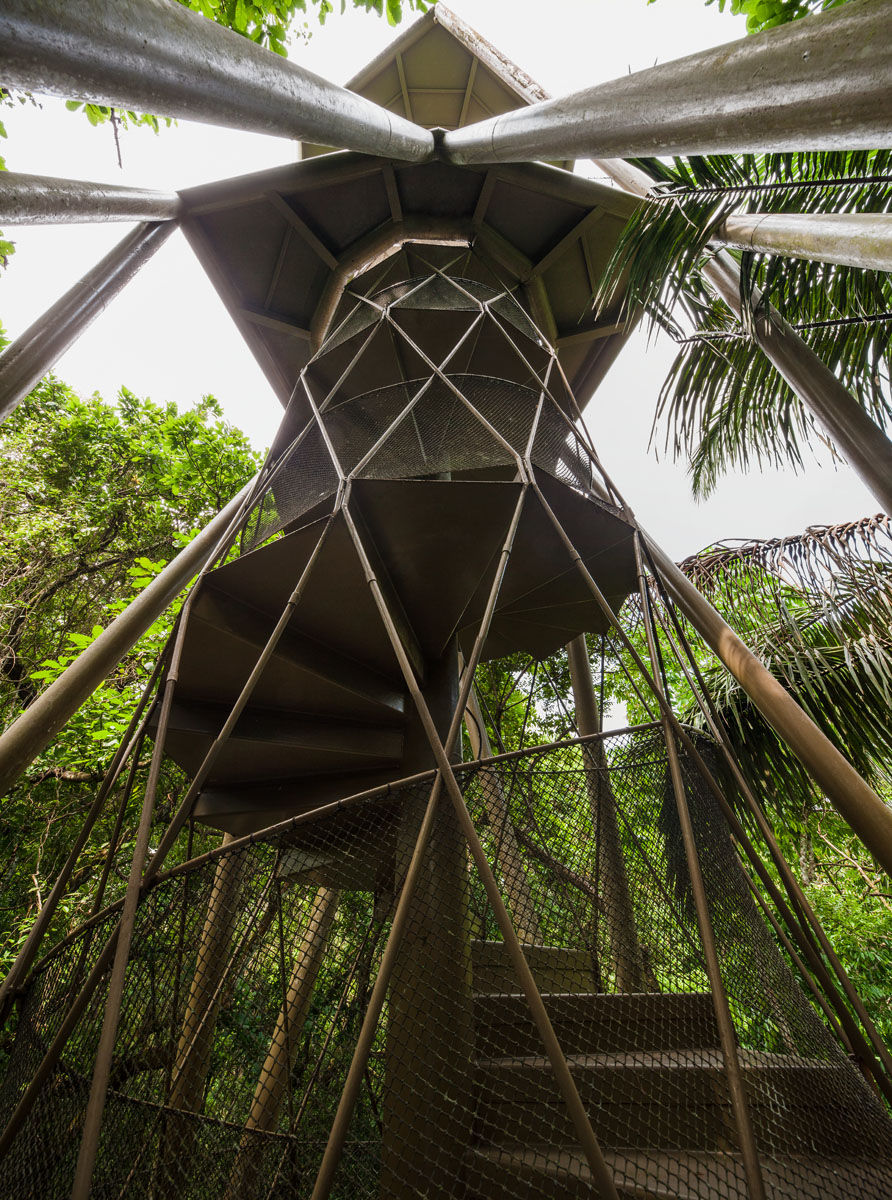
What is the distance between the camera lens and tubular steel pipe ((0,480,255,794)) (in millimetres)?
2703

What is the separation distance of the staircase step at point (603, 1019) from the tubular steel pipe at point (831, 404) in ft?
7.27

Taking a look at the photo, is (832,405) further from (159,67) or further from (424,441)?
(159,67)

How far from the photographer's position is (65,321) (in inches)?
130

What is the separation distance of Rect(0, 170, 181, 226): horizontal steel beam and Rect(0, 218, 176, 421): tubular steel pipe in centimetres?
24

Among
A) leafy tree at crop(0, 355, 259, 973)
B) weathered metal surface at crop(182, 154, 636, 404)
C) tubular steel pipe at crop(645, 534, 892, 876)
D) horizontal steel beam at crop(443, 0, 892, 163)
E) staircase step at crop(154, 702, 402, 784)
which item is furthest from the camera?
leafy tree at crop(0, 355, 259, 973)

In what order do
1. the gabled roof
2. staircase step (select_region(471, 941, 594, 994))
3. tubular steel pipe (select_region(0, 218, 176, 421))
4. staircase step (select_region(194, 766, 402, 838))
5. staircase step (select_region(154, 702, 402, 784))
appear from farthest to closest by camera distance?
the gabled roof, staircase step (select_region(194, 766, 402, 838)), staircase step (select_region(154, 702, 402, 784)), staircase step (select_region(471, 941, 594, 994)), tubular steel pipe (select_region(0, 218, 176, 421))

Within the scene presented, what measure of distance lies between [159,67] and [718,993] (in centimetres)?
303

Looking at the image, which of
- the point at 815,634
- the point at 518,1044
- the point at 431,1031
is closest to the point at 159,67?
the point at 431,1031

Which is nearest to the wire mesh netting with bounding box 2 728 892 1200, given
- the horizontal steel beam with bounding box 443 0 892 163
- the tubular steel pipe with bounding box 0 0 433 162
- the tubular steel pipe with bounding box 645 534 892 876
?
the tubular steel pipe with bounding box 645 534 892 876

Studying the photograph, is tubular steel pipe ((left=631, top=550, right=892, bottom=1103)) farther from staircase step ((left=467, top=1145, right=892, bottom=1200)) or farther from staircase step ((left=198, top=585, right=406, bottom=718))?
staircase step ((left=198, top=585, right=406, bottom=718))

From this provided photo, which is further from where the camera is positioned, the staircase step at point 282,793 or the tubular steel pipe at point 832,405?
the staircase step at point 282,793

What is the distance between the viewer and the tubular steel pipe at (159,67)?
130 cm

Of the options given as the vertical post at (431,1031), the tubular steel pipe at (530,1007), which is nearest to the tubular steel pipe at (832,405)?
the tubular steel pipe at (530,1007)

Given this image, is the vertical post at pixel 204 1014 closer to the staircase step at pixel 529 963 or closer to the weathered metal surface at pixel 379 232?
the staircase step at pixel 529 963
